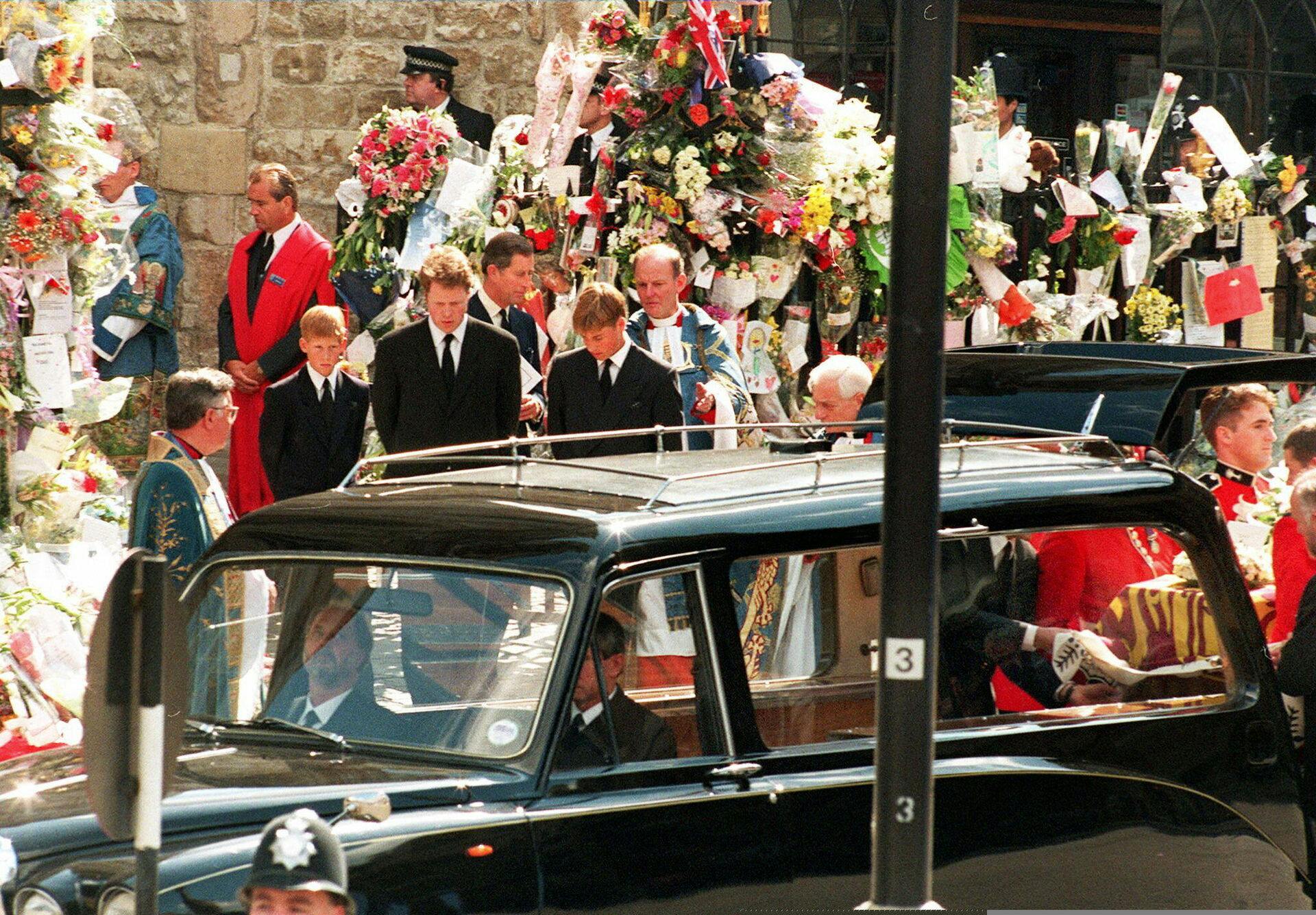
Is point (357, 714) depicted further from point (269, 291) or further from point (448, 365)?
point (269, 291)

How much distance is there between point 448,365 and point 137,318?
367 centimetres

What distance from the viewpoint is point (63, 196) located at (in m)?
7.71

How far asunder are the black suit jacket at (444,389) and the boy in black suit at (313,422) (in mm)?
263

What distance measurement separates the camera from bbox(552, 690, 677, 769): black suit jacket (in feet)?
14.0

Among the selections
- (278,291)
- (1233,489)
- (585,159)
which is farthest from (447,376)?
(1233,489)

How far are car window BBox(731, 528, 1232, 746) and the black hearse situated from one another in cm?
1

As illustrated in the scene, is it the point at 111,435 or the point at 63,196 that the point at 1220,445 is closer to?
the point at 63,196

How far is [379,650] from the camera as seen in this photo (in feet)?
14.8

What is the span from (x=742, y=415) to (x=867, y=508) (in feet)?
14.7

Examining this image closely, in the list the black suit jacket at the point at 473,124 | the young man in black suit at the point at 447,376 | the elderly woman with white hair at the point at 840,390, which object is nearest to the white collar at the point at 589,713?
the elderly woman with white hair at the point at 840,390

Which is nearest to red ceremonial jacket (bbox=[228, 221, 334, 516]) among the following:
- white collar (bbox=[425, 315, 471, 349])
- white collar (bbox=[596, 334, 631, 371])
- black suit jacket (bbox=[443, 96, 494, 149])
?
black suit jacket (bbox=[443, 96, 494, 149])

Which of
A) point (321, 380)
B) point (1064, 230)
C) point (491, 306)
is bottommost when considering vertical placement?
point (321, 380)

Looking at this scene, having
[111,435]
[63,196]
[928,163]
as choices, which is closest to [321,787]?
[928,163]

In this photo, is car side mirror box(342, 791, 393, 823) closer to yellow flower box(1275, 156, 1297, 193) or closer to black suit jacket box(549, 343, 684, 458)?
black suit jacket box(549, 343, 684, 458)
